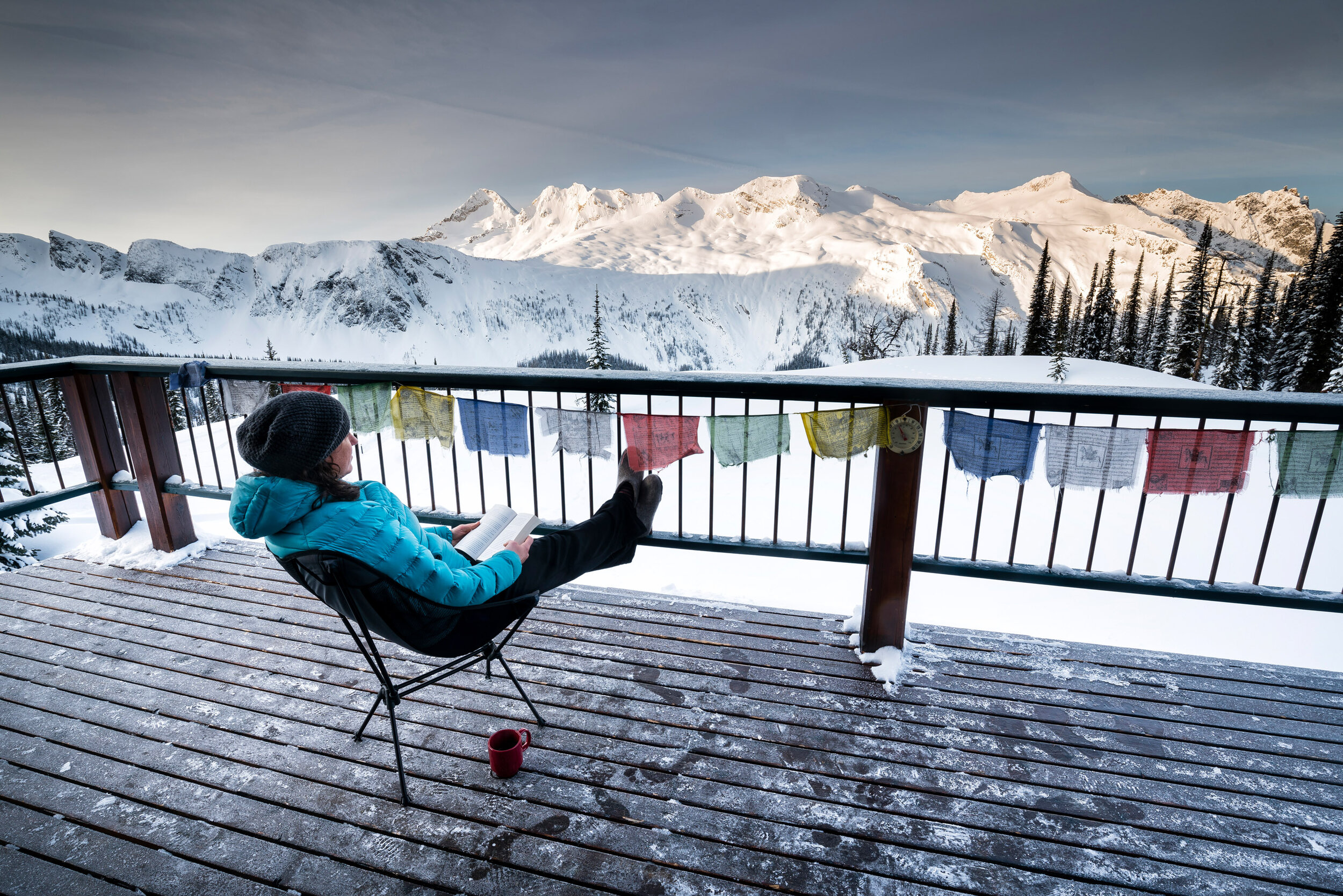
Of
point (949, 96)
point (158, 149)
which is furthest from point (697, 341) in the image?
point (158, 149)

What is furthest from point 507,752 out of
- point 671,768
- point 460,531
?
point 460,531

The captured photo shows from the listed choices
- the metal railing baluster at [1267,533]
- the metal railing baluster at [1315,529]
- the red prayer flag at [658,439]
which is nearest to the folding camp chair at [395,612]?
the red prayer flag at [658,439]

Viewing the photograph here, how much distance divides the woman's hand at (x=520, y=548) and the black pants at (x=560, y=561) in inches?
2.0

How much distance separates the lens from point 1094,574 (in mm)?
2707

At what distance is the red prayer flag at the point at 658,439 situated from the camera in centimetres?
294

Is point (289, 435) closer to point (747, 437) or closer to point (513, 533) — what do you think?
point (513, 533)

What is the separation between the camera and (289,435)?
1.62 m

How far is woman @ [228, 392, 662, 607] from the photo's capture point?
1622 mm

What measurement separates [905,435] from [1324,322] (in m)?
42.2

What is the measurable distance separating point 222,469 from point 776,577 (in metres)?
18.9

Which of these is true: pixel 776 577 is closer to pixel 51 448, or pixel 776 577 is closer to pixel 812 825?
pixel 812 825

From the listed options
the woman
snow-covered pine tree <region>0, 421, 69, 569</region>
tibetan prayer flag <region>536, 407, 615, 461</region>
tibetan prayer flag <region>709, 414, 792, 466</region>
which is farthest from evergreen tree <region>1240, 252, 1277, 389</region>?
snow-covered pine tree <region>0, 421, 69, 569</region>

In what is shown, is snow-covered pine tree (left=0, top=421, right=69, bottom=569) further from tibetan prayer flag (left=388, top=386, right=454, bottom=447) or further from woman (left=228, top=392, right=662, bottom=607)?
woman (left=228, top=392, right=662, bottom=607)

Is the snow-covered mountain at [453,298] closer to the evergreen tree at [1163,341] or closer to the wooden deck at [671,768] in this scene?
the evergreen tree at [1163,341]
